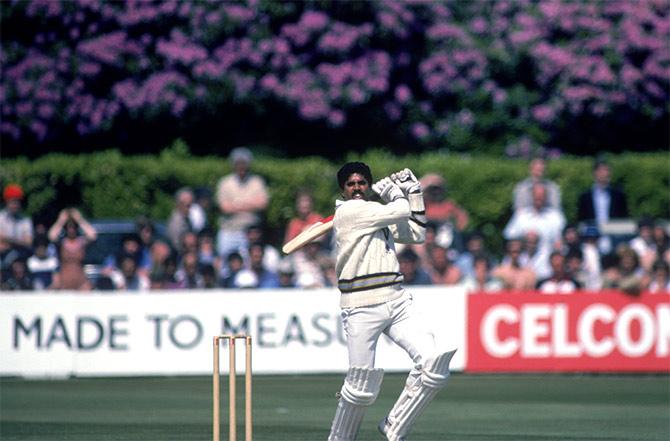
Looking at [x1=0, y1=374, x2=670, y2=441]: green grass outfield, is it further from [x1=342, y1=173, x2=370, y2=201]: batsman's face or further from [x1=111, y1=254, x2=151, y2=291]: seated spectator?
[x1=342, y1=173, x2=370, y2=201]: batsman's face

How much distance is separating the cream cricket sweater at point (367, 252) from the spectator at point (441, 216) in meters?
8.70

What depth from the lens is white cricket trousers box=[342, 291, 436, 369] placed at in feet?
32.9

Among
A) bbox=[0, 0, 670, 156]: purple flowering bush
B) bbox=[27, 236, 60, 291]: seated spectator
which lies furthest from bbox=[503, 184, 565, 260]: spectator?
bbox=[0, 0, 670, 156]: purple flowering bush

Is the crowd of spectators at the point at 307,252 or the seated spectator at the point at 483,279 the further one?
the seated spectator at the point at 483,279

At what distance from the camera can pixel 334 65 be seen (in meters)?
25.2

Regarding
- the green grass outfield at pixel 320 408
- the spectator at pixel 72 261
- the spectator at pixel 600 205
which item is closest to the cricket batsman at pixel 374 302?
the green grass outfield at pixel 320 408

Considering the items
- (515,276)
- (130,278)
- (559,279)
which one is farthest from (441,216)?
(130,278)

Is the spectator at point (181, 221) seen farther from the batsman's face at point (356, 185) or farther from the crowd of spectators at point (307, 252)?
the batsman's face at point (356, 185)

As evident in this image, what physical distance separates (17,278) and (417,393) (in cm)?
846

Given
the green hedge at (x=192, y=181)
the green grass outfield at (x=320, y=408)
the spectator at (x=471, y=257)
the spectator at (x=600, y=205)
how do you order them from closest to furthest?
the green grass outfield at (x=320, y=408), the spectator at (x=471, y=257), the spectator at (x=600, y=205), the green hedge at (x=192, y=181)

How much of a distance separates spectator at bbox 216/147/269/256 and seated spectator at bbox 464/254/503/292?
267 cm

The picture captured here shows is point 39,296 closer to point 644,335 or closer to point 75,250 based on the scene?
point 75,250

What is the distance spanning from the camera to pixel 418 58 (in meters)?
25.8

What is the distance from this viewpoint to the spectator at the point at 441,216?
19.1 meters
